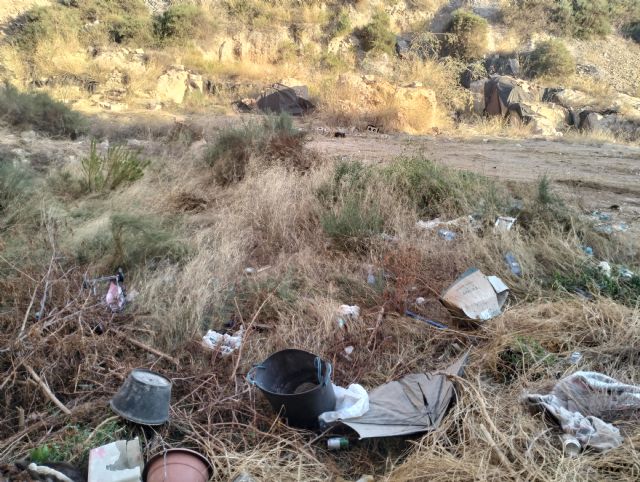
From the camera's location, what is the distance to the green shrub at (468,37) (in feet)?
62.6

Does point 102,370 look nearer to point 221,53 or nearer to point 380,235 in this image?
point 380,235

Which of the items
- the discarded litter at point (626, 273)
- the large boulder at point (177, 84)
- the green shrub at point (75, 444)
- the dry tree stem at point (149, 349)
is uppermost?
the discarded litter at point (626, 273)

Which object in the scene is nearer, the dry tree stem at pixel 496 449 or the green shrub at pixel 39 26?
the dry tree stem at pixel 496 449

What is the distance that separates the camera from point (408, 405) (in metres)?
2.30

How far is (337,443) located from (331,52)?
59.4 feet

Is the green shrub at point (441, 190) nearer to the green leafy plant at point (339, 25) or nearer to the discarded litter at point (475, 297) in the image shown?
the discarded litter at point (475, 297)

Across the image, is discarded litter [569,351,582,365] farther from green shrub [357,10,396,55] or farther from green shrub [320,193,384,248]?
green shrub [357,10,396,55]

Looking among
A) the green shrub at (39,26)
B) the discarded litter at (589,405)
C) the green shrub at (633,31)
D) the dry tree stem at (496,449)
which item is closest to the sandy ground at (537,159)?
the discarded litter at (589,405)

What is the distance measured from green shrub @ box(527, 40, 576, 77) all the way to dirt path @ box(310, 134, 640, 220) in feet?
30.0

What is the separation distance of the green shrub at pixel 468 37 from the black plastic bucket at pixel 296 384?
63.0ft

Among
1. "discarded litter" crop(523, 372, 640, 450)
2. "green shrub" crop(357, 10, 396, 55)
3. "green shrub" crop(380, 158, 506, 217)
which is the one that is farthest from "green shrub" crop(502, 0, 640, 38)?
"discarded litter" crop(523, 372, 640, 450)

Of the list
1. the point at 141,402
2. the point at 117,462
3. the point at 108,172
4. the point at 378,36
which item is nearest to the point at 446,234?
the point at 141,402

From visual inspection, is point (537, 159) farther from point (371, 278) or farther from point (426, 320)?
point (426, 320)

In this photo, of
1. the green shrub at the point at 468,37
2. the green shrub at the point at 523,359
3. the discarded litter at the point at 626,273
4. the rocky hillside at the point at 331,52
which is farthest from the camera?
the green shrub at the point at 468,37
